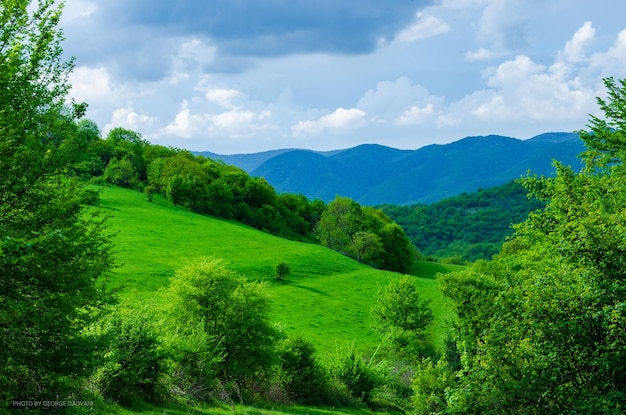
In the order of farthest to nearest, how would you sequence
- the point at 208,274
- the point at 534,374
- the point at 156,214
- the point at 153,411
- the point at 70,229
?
the point at 156,214, the point at 208,274, the point at 153,411, the point at 70,229, the point at 534,374

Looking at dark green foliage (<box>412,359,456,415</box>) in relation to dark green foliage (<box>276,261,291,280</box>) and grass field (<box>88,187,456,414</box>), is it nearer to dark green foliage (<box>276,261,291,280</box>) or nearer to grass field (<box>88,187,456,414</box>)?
grass field (<box>88,187,456,414</box>)

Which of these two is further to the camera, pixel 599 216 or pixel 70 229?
pixel 599 216

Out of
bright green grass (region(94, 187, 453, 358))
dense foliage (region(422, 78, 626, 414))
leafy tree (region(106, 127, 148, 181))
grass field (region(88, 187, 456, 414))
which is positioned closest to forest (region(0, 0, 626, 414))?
dense foliage (region(422, 78, 626, 414))

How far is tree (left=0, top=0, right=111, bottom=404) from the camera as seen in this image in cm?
1191

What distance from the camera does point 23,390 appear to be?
15.1 meters

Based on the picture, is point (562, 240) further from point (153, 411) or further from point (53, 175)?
point (153, 411)

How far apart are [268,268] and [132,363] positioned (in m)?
53.7

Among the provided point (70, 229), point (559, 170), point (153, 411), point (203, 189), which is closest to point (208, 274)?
point (153, 411)

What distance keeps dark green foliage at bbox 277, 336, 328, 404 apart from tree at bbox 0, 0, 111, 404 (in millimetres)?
20005

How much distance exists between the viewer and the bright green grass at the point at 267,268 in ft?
189

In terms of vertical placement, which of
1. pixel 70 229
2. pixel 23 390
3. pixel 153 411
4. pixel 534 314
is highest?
pixel 70 229

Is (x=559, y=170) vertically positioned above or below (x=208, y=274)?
above

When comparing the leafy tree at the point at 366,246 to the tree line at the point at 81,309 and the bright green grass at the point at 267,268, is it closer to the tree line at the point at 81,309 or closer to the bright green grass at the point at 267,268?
the bright green grass at the point at 267,268

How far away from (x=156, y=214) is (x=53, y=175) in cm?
7956
